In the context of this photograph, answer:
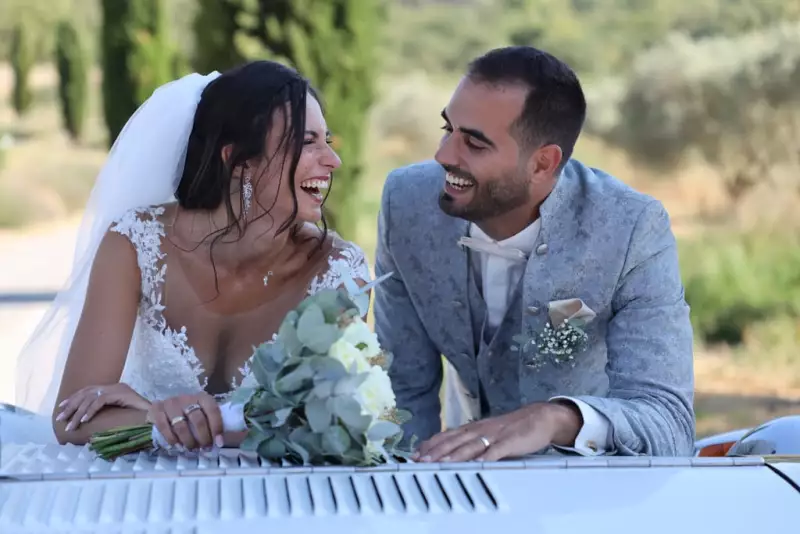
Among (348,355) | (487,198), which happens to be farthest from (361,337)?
(487,198)

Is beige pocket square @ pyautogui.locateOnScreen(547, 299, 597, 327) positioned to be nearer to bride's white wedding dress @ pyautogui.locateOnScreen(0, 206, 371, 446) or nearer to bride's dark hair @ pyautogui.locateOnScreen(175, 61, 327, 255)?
bride's white wedding dress @ pyautogui.locateOnScreen(0, 206, 371, 446)

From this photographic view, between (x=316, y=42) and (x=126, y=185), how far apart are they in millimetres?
5783

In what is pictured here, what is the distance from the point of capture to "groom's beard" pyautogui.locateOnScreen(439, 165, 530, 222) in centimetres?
285

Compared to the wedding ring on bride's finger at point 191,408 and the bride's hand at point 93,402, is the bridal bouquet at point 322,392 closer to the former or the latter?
the wedding ring on bride's finger at point 191,408

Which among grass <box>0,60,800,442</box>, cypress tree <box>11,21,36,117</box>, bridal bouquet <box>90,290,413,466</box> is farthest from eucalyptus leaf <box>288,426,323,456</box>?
cypress tree <box>11,21,36,117</box>

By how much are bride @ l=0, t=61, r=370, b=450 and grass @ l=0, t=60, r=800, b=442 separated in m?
4.43

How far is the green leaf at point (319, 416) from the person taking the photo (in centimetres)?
186

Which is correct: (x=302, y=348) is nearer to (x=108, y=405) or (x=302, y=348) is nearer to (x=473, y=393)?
(x=108, y=405)

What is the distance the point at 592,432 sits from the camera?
7.96 ft

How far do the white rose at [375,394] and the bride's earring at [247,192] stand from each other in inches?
43.6

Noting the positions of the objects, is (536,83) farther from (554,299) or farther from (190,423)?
(190,423)

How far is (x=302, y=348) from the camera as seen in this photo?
191cm

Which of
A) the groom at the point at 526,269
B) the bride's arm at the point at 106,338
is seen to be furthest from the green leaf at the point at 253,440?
the groom at the point at 526,269

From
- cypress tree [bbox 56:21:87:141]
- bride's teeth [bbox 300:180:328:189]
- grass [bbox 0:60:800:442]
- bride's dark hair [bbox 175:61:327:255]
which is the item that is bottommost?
grass [bbox 0:60:800:442]
